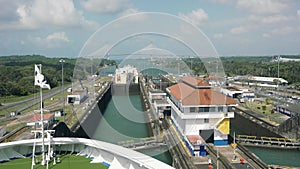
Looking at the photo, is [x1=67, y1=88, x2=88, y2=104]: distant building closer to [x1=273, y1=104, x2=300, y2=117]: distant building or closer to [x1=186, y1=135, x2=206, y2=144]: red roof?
[x1=186, y1=135, x2=206, y2=144]: red roof

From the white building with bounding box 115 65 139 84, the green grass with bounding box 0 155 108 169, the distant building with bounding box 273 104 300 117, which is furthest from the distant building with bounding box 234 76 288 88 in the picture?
the green grass with bounding box 0 155 108 169

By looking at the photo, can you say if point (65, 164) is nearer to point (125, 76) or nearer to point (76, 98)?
point (76, 98)

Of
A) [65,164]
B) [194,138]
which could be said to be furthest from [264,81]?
[65,164]

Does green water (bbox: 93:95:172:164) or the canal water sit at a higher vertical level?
green water (bbox: 93:95:172:164)

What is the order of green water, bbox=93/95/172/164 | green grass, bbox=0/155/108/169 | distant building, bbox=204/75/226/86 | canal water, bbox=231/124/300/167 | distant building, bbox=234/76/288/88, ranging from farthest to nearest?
1. distant building, bbox=234/76/288/88
2. green water, bbox=93/95/172/164
3. distant building, bbox=204/75/226/86
4. canal water, bbox=231/124/300/167
5. green grass, bbox=0/155/108/169

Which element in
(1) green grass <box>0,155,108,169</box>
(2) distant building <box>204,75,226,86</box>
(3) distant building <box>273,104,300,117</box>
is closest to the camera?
(1) green grass <box>0,155,108,169</box>

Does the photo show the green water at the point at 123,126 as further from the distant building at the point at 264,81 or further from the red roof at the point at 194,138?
the distant building at the point at 264,81
